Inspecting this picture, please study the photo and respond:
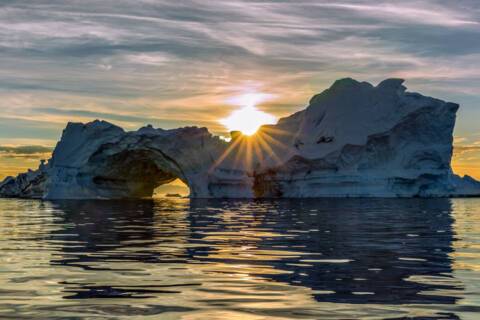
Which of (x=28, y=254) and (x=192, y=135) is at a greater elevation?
(x=192, y=135)

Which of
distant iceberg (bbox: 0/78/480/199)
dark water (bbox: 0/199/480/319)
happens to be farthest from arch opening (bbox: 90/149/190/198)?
dark water (bbox: 0/199/480/319)

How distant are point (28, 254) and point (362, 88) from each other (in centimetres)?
4530

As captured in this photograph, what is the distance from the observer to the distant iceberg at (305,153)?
50094mm

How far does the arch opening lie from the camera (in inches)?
2135

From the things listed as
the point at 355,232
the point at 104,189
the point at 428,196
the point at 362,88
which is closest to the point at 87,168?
the point at 104,189

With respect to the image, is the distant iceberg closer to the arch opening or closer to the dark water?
the arch opening

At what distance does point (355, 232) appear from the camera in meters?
16.6

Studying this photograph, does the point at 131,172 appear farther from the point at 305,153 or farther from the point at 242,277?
the point at 242,277

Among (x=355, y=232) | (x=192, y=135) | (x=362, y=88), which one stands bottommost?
(x=355, y=232)

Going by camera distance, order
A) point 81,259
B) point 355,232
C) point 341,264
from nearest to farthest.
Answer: point 341,264 < point 81,259 < point 355,232

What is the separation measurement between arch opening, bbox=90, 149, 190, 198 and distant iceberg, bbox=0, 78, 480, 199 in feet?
0.46

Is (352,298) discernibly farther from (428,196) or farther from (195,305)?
(428,196)

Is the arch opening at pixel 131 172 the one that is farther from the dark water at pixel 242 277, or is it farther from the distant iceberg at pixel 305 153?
the dark water at pixel 242 277

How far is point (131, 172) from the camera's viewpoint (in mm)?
59500
